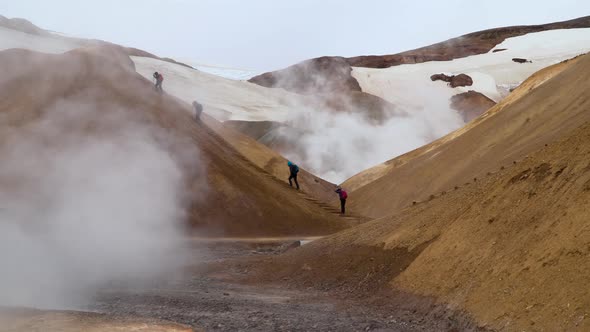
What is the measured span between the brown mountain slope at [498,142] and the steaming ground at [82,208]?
10.1 meters

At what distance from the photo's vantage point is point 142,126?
26.3 metres

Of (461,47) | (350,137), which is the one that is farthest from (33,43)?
(461,47)

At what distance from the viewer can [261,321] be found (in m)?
11.2

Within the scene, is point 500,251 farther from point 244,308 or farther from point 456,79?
point 456,79

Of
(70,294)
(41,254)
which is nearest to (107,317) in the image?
(70,294)

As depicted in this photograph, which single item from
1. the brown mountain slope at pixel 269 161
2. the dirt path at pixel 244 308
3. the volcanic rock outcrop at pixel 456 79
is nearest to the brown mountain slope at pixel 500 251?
the dirt path at pixel 244 308

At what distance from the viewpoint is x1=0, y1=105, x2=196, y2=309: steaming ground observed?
15008 mm

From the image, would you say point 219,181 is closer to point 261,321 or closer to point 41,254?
point 41,254

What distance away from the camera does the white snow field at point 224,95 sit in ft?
198

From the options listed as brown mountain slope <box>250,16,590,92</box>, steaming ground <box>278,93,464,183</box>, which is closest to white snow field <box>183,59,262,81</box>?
brown mountain slope <box>250,16,590,92</box>

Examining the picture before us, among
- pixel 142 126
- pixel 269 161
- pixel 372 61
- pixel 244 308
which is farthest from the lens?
pixel 372 61

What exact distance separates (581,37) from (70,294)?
11205 cm

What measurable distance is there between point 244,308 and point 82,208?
9.97m

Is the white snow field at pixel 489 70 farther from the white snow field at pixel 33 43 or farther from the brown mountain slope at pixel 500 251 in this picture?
the brown mountain slope at pixel 500 251
